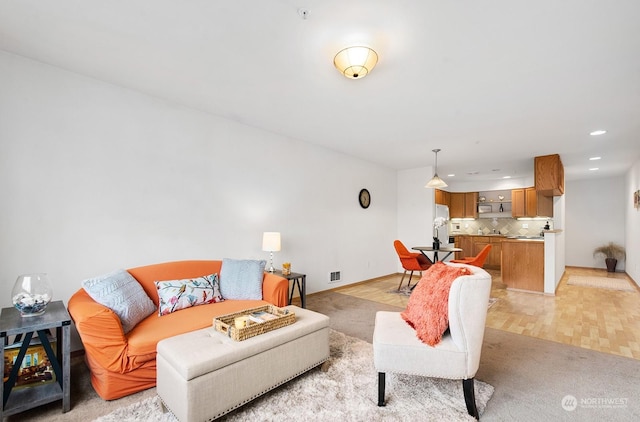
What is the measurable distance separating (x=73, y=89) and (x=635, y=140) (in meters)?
6.99

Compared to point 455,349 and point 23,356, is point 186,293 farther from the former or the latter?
point 455,349

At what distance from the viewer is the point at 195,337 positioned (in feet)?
6.59

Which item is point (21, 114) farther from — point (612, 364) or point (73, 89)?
point (612, 364)

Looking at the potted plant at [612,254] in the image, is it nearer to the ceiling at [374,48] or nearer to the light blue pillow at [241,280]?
the ceiling at [374,48]

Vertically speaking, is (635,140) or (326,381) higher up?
(635,140)

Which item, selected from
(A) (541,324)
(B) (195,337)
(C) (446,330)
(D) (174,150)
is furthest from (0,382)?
(A) (541,324)

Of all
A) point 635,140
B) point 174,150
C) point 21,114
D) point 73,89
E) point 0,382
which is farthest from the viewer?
point 635,140

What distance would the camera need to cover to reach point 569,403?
79.1 inches

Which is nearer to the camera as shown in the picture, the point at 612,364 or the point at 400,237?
the point at 612,364

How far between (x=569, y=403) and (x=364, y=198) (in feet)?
14.0

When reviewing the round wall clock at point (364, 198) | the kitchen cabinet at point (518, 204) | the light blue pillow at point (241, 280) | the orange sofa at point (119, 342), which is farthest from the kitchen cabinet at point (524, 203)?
the orange sofa at point (119, 342)

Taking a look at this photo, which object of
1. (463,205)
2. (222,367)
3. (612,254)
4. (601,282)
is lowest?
(601,282)

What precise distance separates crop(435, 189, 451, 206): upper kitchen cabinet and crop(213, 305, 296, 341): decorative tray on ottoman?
20.4 feet

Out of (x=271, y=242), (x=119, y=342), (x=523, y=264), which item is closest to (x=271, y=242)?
(x=271, y=242)
